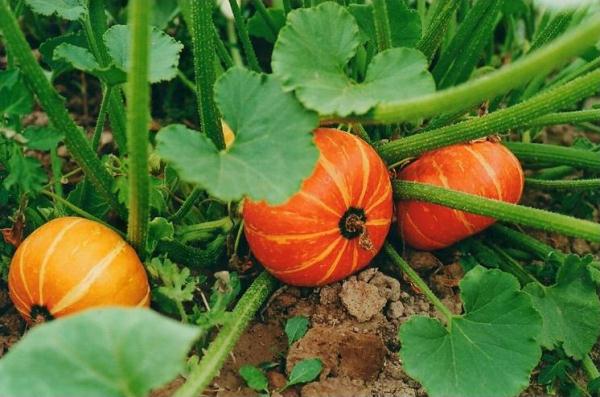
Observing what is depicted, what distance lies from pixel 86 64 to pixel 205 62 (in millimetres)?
324

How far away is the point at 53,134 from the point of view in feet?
6.07

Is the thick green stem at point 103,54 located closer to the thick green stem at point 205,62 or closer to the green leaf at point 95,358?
the thick green stem at point 205,62

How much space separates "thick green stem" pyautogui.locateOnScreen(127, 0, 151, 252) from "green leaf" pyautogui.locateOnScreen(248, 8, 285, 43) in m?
1.10

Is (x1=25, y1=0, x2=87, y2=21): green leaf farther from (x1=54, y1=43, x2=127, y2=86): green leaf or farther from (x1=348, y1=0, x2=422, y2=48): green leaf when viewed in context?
Result: (x1=348, y1=0, x2=422, y2=48): green leaf

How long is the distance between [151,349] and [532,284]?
4.47 ft

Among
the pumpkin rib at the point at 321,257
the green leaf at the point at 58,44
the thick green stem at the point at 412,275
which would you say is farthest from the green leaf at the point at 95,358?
the green leaf at the point at 58,44

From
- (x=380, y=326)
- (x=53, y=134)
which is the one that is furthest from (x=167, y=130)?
(x=380, y=326)

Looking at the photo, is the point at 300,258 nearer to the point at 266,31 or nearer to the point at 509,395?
the point at 509,395

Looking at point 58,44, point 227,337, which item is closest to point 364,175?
point 227,337

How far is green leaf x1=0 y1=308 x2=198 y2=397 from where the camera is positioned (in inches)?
50.0

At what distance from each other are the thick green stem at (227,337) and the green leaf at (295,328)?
0.11m

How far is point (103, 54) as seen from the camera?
2262mm

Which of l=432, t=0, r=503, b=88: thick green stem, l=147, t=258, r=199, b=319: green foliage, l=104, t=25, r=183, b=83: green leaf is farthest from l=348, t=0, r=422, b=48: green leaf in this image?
l=147, t=258, r=199, b=319: green foliage

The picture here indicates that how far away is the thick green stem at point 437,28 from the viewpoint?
7.55 feet
